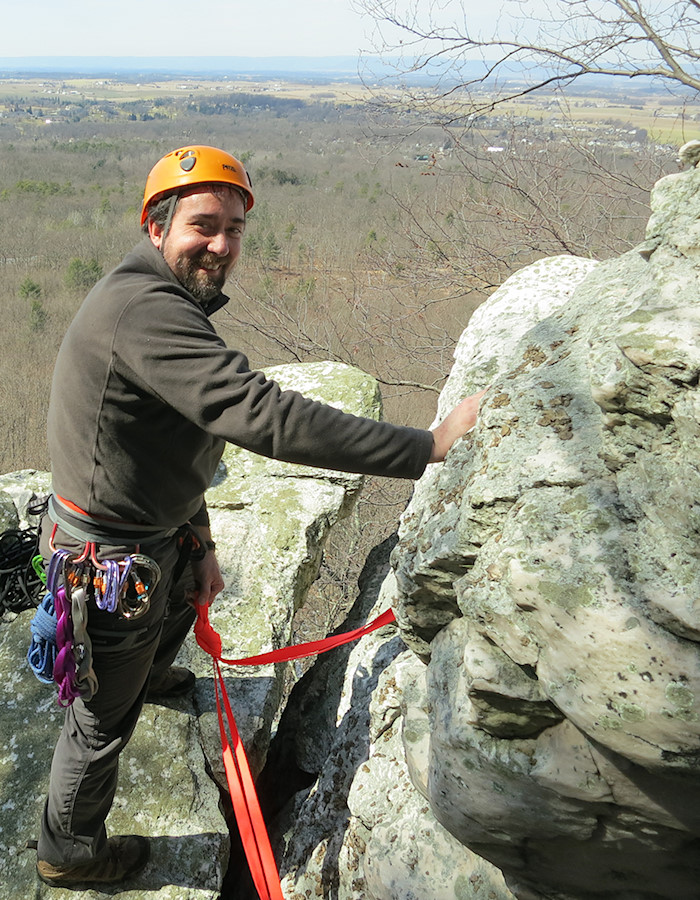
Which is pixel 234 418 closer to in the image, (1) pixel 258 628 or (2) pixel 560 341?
(2) pixel 560 341

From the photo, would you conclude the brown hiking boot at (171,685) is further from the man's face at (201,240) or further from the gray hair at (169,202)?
the gray hair at (169,202)

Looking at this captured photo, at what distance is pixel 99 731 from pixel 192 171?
1.79 meters

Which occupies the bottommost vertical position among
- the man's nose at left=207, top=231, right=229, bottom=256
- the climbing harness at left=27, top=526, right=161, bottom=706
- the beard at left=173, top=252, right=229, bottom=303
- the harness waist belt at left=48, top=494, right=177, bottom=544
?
the climbing harness at left=27, top=526, right=161, bottom=706

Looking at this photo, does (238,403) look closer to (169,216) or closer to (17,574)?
(169,216)

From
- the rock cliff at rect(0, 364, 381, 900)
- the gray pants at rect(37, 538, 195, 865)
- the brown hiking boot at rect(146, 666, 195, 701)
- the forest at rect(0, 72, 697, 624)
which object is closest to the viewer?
the gray pants at rect(37, 538, 195, 865)

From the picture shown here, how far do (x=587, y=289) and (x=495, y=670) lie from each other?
109 cm

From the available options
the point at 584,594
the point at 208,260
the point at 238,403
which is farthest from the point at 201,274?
the point at 584,594

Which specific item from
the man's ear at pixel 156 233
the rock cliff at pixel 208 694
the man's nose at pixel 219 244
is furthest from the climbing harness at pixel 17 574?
the man's nose at pixel 219 244

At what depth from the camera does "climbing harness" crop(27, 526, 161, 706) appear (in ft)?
6.92

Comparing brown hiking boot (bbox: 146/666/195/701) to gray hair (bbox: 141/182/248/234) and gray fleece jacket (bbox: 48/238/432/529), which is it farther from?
gray hair (bbox: 141/182/248/234)

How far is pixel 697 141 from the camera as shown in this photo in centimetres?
174

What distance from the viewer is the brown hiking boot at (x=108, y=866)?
2432mm

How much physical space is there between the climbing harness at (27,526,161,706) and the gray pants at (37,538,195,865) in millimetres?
54

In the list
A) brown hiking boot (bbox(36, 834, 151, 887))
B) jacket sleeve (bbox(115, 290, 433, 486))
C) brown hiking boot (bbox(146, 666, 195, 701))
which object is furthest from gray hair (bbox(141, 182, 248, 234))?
brown hiking boot (bbox(36, 834, 151, 887))
